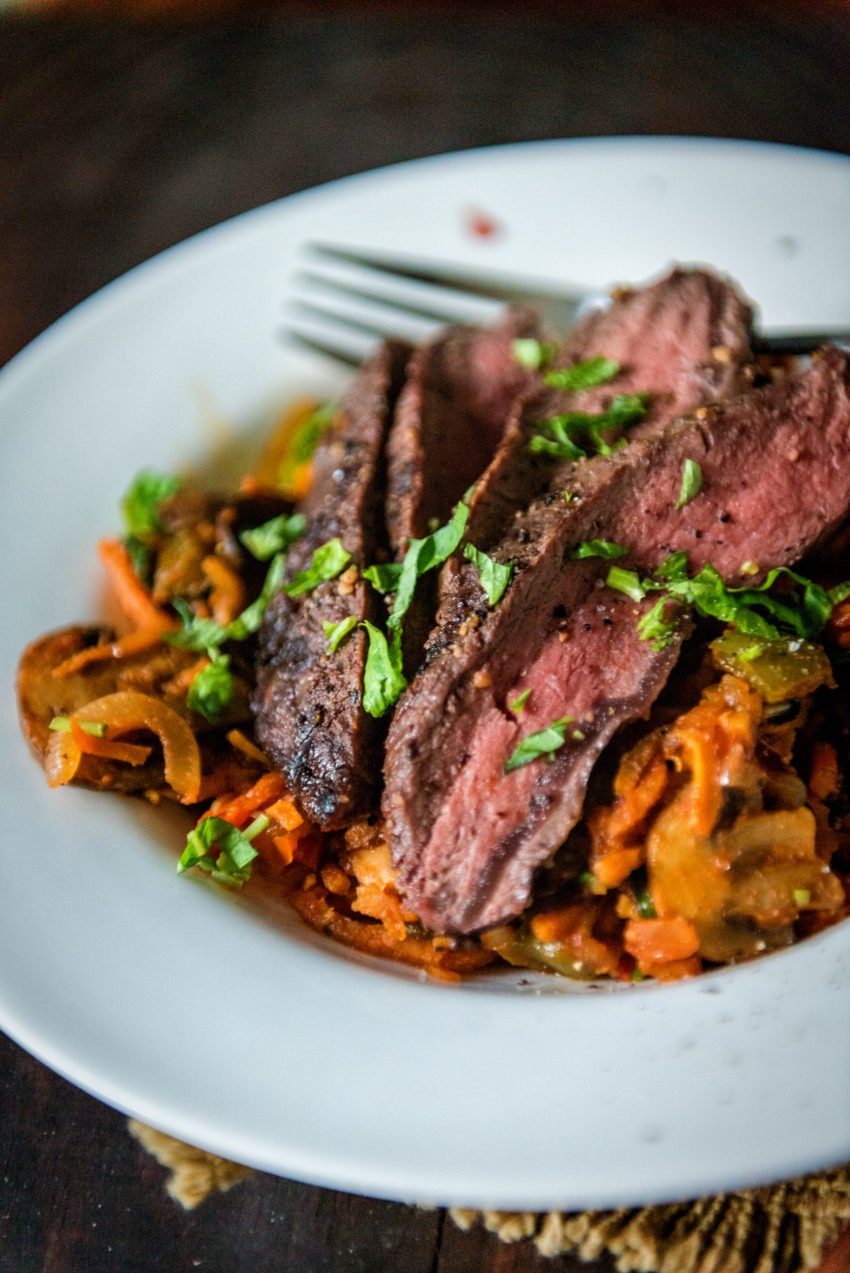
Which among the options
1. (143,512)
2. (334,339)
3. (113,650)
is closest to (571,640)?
(113,650)

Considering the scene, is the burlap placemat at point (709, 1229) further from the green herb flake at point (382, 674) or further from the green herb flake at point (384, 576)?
the green herb flake at point (384, 576)

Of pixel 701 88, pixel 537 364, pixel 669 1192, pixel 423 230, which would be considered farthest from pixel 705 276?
pixel 669 1192

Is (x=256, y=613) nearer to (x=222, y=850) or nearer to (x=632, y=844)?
(x=222, y=850)

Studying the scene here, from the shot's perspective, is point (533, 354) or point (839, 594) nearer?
point (839, 594)

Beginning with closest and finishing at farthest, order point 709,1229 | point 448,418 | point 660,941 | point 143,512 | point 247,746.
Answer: point 709,1229 < point 660,941 < point 247,746 < point 448,418 < point 143,512

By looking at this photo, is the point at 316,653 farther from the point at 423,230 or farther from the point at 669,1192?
the point at 423,230

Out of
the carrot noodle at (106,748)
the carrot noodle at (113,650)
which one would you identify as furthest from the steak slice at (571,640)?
the carrot noodle at (113,650)
